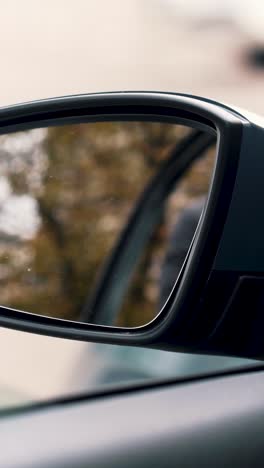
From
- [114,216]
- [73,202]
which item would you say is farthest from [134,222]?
[73,202]

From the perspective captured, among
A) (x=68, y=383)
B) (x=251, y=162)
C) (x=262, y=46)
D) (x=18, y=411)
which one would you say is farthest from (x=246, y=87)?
(x=251, y=162)

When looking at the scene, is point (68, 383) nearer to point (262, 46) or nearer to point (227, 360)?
point (227, 360)

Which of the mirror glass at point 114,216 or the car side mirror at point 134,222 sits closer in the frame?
the car side mirror at point 134,222

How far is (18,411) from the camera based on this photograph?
178 centimetres

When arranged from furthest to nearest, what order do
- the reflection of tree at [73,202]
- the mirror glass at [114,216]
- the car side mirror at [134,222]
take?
the mirror glass at [114,216] < the reflection of tree at [73,202] < the car side mirror at [134,222]

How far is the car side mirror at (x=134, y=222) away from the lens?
1.01 meters

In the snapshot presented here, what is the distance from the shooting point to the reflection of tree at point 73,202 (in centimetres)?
197

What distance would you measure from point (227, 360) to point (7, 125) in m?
0.84

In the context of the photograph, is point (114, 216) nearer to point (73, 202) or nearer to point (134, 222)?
point (134, 222)

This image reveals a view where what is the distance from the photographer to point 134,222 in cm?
298

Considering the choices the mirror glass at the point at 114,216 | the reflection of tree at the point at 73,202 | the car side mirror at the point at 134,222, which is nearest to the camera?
the car side mirror at the point at 134,222

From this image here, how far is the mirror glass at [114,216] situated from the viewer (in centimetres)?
243

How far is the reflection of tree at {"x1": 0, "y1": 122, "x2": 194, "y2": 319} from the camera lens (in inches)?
77.7

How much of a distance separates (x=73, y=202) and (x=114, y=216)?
264 mm
